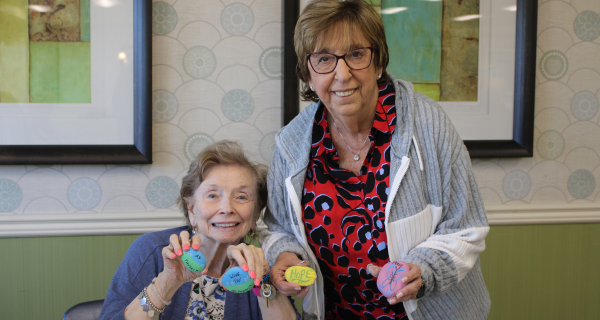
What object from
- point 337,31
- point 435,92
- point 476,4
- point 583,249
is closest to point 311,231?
point 337,31

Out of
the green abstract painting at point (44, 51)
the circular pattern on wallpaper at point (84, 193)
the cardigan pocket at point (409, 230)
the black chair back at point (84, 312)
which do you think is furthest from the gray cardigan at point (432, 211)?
the green abstract painting at point (44, 51)

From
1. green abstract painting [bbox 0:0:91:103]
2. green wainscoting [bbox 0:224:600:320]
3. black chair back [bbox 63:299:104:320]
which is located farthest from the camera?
green wainscoting [bbox 0:224:600:320]

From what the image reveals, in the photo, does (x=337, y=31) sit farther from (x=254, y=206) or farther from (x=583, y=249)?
(x=583, y=249)

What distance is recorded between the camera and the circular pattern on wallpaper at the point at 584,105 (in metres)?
2.02

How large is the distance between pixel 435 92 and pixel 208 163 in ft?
3.62

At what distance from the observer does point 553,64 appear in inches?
78.2

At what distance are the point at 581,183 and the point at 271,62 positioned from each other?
159 centimetres

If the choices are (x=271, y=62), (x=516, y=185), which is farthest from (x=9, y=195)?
(x=516, y=185)

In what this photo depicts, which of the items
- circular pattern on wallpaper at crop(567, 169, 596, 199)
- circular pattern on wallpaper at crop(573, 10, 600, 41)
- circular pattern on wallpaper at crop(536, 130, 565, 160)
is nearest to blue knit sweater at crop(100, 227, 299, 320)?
circular pattern on wallpaper at crop(536, 130, 565, 160)

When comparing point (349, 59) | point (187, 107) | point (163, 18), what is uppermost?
point (163, 18)

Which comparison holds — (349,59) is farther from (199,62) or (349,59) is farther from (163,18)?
(163,18)

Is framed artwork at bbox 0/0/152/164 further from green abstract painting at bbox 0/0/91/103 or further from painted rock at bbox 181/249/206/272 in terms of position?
painted rock at bbox 181/249/206/272

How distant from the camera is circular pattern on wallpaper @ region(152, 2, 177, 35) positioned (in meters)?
1.73

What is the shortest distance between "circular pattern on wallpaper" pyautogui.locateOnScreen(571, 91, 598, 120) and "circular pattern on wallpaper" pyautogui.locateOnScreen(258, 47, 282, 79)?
4.63ft
